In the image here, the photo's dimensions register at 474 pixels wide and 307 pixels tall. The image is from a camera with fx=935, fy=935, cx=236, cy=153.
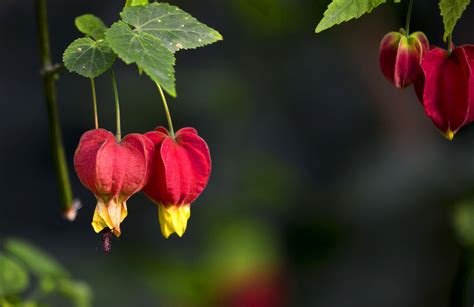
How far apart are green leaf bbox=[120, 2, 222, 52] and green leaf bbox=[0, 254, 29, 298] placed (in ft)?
1.54

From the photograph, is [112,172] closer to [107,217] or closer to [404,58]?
[107,217]

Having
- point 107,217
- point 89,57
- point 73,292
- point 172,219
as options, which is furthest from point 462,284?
point 89,57

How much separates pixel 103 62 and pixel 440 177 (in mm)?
2420

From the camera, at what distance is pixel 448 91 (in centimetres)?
128

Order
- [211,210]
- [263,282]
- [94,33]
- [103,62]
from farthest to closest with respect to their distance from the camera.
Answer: [211,210]
[263,282]
[94,33]
[103,62]

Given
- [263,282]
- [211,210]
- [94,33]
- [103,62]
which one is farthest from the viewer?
[211,210]

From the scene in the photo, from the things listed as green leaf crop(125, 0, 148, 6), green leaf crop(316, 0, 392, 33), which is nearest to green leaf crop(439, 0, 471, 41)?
green leaf crop(316, 0, 392, 33)

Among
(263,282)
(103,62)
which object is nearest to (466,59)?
(103,62)

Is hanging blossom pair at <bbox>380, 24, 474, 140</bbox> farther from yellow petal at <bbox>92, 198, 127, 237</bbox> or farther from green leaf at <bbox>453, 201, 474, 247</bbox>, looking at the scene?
green leaf at <bbox>453, 201, 474, 247</bbox>

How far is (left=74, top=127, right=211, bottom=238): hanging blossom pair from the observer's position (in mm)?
1201

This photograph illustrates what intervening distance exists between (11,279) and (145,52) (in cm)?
50

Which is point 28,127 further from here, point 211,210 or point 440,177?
point 440,177

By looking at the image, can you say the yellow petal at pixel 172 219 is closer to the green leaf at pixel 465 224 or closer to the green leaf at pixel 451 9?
the green leaf at pixel 451 9

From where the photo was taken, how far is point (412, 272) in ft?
11.3
